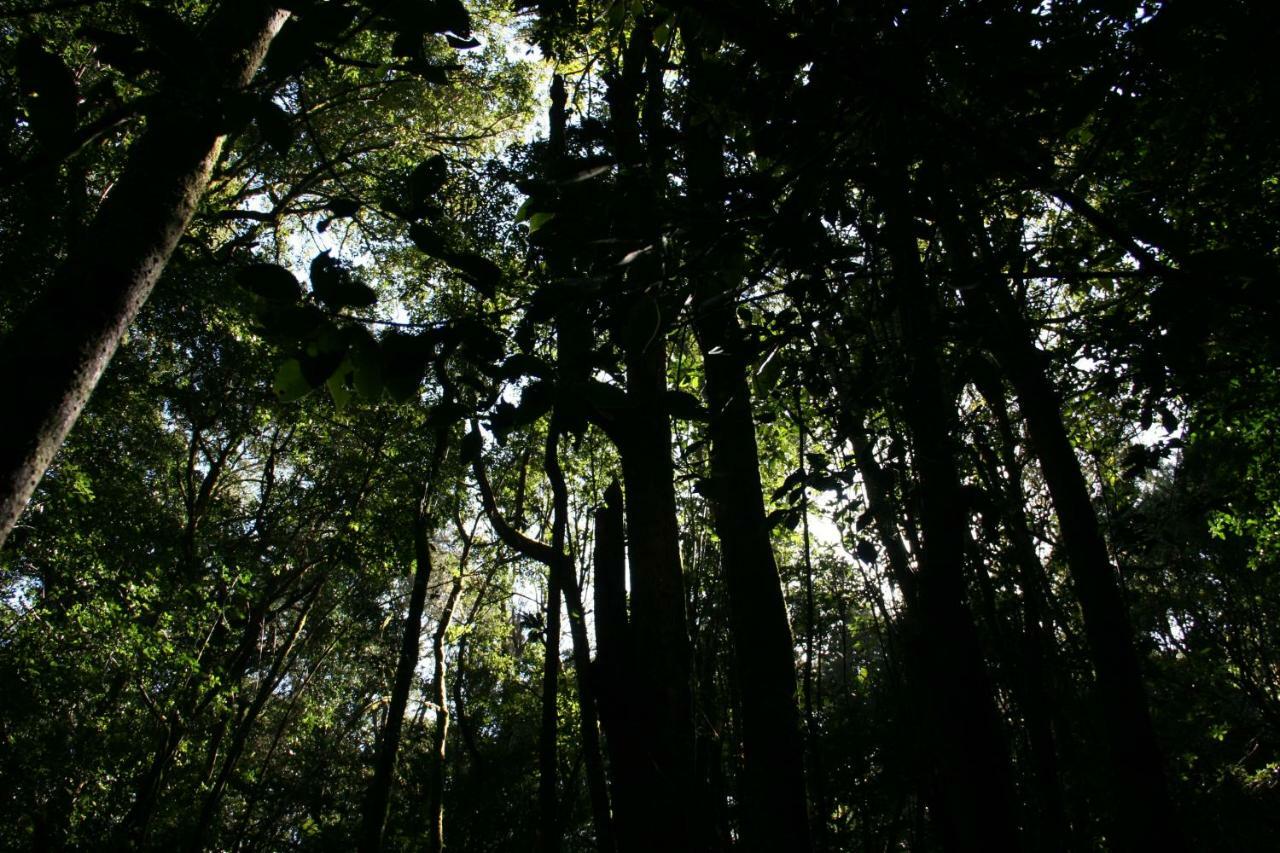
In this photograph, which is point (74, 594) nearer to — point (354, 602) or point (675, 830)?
point (354, 602)

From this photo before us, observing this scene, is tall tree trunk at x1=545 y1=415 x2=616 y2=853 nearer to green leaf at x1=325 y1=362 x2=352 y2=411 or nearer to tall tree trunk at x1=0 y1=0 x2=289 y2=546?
green leaf at x1=325 y1=362 x2=352 y2=411

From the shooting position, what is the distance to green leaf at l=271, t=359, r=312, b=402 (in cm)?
95

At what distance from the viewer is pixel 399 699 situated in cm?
761

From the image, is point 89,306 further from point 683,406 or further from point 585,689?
point 585,689

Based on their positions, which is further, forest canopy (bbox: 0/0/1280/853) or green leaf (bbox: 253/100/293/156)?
forest canopy (bbox: 0/0/1280/853)

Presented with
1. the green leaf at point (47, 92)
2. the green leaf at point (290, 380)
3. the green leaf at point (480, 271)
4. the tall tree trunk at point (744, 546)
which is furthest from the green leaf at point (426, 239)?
the tall tree trunk at point (744, 546)

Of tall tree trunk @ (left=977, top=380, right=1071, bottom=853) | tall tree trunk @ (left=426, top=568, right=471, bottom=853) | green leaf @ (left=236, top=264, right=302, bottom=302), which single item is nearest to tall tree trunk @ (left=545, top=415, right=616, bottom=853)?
green leaf @ (left=236, top=264, right=302, bottom=302)

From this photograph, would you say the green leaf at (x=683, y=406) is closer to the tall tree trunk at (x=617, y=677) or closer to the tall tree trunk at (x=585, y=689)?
the tall tree trunk at (x=585, y=689)

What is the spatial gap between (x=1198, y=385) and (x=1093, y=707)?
3881mm

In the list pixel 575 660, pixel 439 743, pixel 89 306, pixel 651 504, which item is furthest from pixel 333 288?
pixel 439 743

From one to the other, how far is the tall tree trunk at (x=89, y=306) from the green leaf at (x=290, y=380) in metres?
0.70

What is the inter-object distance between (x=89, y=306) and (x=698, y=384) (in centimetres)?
293

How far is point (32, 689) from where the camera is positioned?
7402 mm

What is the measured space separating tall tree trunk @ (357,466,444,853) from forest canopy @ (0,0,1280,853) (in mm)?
→ 69
